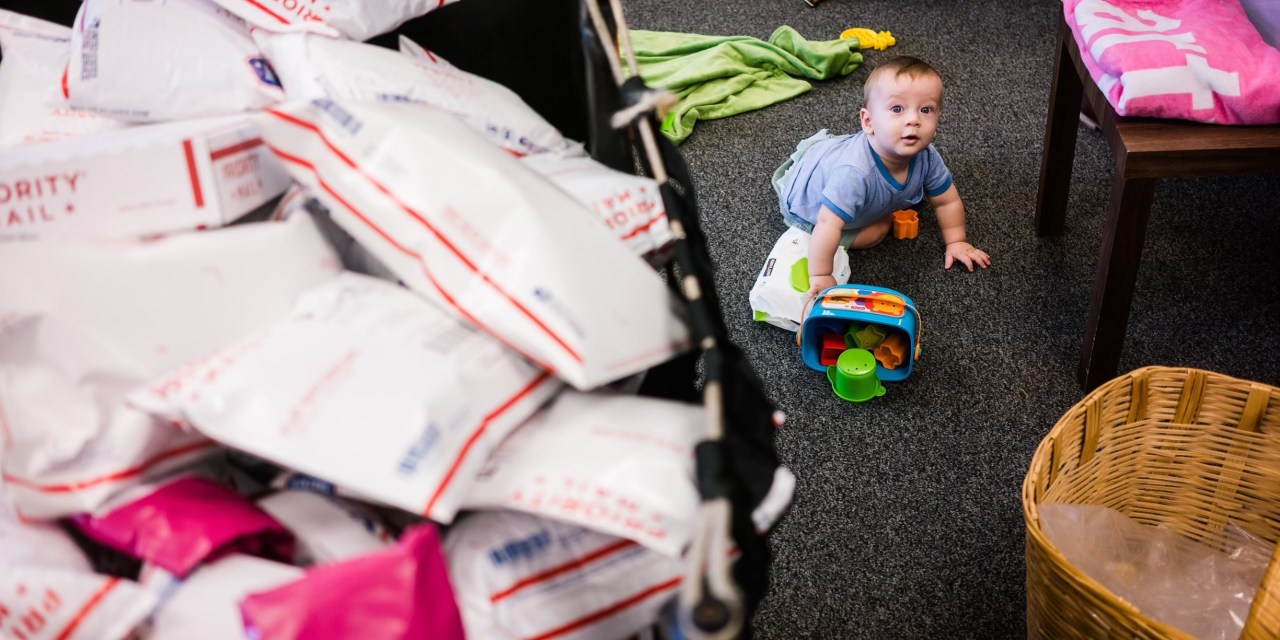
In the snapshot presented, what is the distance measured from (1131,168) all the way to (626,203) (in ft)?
2.74

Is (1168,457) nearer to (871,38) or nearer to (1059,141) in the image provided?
(1059,141)

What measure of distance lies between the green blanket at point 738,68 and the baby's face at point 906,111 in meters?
0.53

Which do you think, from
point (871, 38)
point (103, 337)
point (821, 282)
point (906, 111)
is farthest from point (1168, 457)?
point (871, 38)

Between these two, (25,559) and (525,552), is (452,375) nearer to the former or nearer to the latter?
(525,552)

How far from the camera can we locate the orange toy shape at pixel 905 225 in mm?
1836

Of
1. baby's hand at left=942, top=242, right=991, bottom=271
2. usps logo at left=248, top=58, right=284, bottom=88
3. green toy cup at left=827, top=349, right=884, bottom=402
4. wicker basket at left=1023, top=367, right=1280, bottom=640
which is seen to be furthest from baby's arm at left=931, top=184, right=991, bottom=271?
usps logo at left=248, top=58, right=284, bottom=88

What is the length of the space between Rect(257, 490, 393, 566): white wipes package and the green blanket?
1664 millimetres

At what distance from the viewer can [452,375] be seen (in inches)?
22.7

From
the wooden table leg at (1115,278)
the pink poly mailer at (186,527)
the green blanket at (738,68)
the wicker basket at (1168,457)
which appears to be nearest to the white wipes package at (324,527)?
the pink poly mailer at (186,527)

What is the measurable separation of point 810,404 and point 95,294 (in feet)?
3.63

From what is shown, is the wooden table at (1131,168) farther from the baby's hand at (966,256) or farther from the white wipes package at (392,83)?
the white wipes package at (392,83)

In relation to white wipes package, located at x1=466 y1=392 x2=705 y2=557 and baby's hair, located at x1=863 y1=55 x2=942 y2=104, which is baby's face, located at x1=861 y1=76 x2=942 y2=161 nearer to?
baby's hair, located at x1=863 y1=55 x2=942 y2=104

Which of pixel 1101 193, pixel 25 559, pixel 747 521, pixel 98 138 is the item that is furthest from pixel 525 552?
pixel 1101 193

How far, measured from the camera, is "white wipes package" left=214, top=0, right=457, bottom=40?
0.86m
